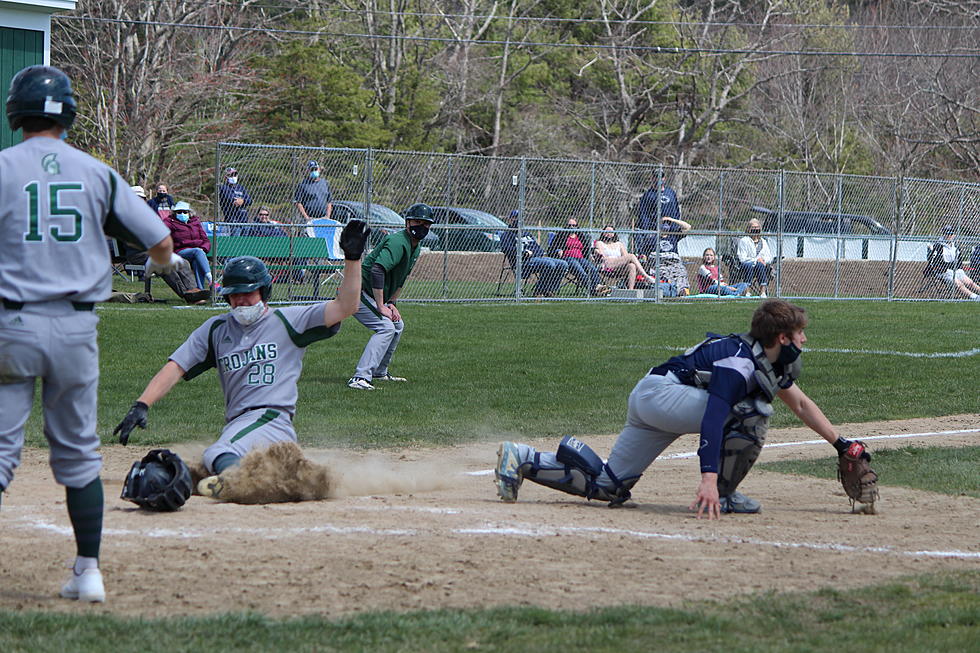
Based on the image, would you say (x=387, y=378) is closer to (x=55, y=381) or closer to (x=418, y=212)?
(x=418, y=212)

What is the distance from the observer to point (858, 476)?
6.54 meters

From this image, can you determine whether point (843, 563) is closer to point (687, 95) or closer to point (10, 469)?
point (10, 469)

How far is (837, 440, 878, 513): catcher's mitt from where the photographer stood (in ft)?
21.4

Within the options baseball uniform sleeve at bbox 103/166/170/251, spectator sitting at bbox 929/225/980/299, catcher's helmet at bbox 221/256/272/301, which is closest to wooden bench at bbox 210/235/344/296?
catcher's helmet at bbox 221/256/272/301

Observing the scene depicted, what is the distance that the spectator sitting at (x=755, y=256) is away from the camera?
73.6 feet

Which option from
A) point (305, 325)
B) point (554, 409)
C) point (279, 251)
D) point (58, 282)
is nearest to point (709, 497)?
point (305, 325)

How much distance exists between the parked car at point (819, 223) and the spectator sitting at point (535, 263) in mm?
4783

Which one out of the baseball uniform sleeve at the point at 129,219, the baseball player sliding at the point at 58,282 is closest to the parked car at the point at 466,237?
the baseball uniform sleeve at the point at 129,219

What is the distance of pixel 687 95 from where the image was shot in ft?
131

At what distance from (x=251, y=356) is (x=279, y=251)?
11.6 m

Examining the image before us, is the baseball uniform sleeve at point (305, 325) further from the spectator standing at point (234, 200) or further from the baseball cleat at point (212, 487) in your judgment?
the spectator standing at point (234, 200)

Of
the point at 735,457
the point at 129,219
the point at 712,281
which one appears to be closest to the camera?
the point at 129,219

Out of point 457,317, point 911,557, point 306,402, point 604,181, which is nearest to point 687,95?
point 604,181

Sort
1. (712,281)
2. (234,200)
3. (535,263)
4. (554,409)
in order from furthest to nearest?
(712,281)
(535,263)
(234,200)
(554,409)
